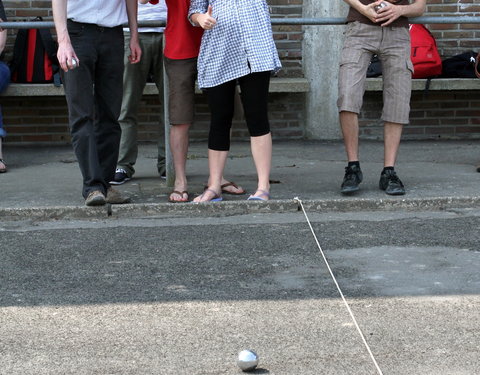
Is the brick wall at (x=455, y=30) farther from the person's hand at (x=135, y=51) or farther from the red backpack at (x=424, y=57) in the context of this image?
the person's hand at (x=135, y=51)

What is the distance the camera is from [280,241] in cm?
575

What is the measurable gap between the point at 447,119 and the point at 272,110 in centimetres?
180

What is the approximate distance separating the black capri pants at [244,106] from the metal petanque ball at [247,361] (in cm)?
305

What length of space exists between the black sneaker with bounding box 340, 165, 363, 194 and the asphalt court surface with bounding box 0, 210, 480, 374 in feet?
1.50

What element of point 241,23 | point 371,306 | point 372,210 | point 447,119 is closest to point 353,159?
point 372,210

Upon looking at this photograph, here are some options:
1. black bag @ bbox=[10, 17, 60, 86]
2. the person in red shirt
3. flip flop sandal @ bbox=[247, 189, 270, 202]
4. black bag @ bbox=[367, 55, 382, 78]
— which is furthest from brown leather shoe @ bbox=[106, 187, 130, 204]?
black bag @ bbox=[367, 55, 382, 78]

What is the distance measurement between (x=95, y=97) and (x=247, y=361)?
3.45m

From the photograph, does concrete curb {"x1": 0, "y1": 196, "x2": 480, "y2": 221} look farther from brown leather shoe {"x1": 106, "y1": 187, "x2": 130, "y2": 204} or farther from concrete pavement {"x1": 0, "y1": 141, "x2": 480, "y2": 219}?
brown leather shoe {"x1": 106, "y1": 187, "x2": 130, "y2": 204}

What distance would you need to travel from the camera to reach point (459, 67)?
33.4 ft

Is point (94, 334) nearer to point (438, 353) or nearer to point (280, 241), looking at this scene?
point (438, 353)

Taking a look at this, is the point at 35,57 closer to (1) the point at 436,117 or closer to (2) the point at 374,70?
(2) the point at 374,70

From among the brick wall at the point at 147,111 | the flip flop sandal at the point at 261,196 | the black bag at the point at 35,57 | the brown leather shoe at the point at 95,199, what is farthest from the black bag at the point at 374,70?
the brown leather shoe at the point at 95,199

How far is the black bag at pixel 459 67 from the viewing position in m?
10.1

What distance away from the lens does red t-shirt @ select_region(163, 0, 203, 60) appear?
263 inches
